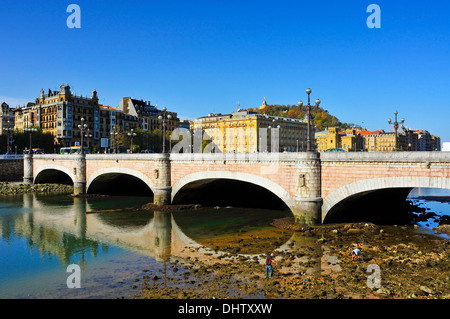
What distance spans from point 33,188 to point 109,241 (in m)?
36.4

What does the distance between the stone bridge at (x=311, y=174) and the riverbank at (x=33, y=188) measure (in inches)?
741

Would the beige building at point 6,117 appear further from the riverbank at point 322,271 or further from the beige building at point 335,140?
the riverbank at point 322,271

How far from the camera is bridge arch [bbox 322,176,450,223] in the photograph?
20.6m

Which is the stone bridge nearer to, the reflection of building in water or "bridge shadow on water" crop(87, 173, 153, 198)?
the reflection of building in water

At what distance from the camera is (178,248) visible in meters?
23.0

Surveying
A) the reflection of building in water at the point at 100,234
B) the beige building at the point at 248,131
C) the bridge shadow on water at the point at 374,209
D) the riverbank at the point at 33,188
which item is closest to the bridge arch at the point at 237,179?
the reflection of building in water at the point at 100,234

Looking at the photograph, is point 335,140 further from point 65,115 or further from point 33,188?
point 33,188

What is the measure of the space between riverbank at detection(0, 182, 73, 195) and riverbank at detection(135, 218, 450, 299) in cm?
4023

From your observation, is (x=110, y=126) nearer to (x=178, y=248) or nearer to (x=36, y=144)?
(x=36, y=144)

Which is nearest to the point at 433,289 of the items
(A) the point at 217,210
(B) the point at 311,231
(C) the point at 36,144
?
(B) the point at 311,231

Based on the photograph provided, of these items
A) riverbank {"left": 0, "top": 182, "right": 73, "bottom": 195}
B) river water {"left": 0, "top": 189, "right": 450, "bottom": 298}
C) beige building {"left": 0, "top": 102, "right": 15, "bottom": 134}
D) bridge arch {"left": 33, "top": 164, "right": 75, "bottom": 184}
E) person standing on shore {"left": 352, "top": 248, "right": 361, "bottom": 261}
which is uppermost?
beige building {"left": 0, "top": 102, "right": 15, "bottom": 134}

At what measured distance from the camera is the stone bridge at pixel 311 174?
21502mm

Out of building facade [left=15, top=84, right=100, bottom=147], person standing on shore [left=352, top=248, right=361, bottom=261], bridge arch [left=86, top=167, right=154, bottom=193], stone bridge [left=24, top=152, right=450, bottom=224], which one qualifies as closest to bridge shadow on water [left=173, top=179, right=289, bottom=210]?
stone bridge [left=24, top=152, right=450, bottom=224]
